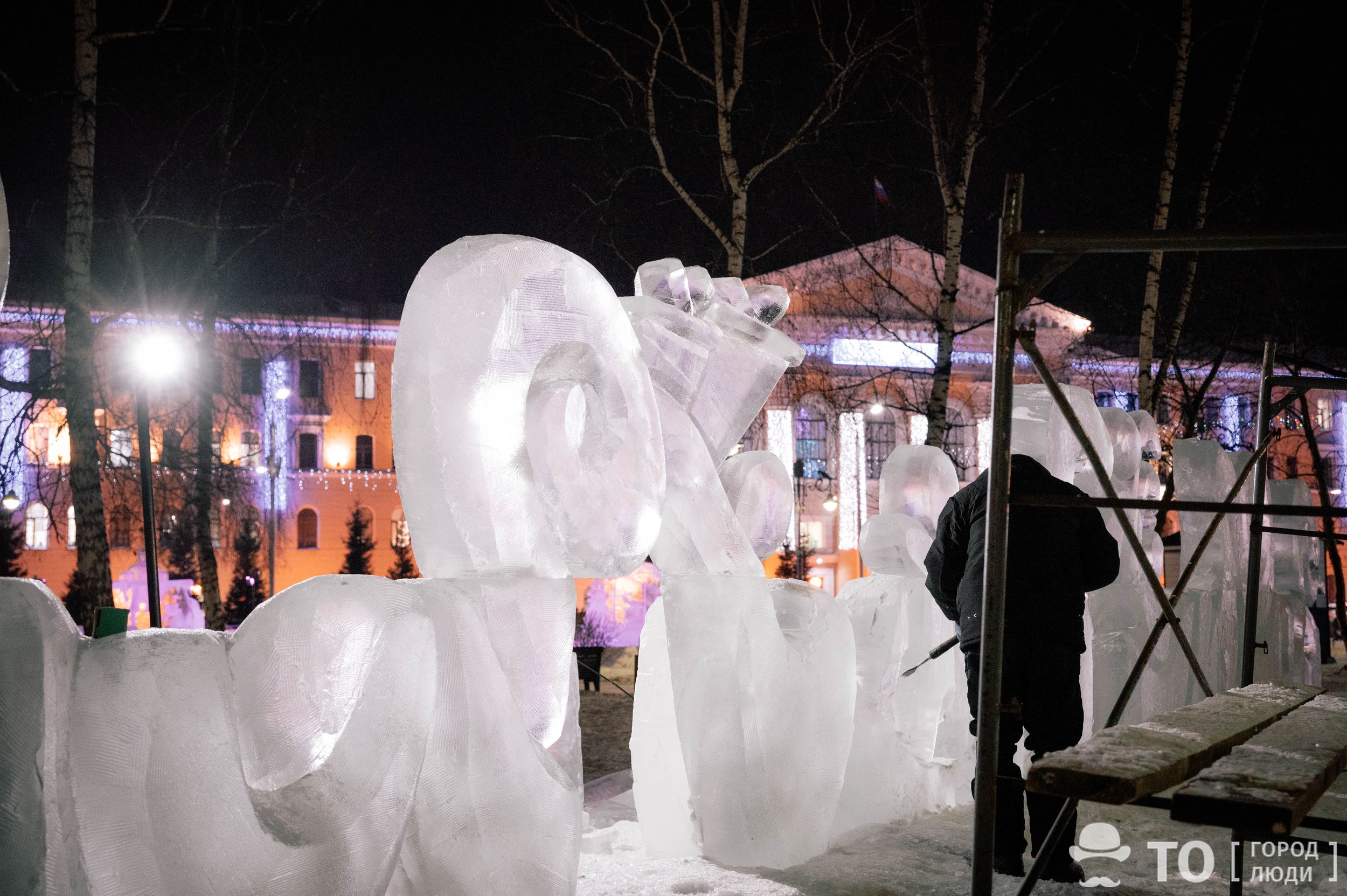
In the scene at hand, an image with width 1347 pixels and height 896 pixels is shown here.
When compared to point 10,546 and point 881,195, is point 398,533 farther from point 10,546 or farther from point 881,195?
point 881,195

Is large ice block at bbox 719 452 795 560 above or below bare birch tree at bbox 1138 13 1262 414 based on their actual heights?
below

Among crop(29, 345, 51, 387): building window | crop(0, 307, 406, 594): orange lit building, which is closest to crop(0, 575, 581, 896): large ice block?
crop(0, 307, 406, 594): orange lit building

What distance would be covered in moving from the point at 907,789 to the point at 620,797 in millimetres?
1372

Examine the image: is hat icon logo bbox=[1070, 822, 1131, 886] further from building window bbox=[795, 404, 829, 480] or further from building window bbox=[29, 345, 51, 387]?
building window bbox=[795, 404, 829, 480]

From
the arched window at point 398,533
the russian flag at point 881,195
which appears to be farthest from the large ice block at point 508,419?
the arched window at point 398,533

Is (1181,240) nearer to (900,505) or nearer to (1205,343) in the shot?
(900,505)

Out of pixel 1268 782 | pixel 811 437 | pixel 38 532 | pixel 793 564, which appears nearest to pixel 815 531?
pixel 811 437

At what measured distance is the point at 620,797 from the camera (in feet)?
18.7

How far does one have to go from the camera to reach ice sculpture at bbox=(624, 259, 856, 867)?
4.58m

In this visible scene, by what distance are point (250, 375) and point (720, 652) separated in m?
13.1

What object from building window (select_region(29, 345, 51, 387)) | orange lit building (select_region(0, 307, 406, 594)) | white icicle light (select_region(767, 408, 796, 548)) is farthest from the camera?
white icicle light (select_region(767, 408, 796, 548))

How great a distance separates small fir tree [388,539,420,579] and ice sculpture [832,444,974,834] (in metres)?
23.8

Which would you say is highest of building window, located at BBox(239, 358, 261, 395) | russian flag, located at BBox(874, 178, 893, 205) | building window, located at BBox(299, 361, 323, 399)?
russian flag, located at BBox(874, 178, 893, 205)

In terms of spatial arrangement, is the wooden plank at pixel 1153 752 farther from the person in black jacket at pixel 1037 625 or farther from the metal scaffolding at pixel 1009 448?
the person in black jacket at pixel 1037 625
